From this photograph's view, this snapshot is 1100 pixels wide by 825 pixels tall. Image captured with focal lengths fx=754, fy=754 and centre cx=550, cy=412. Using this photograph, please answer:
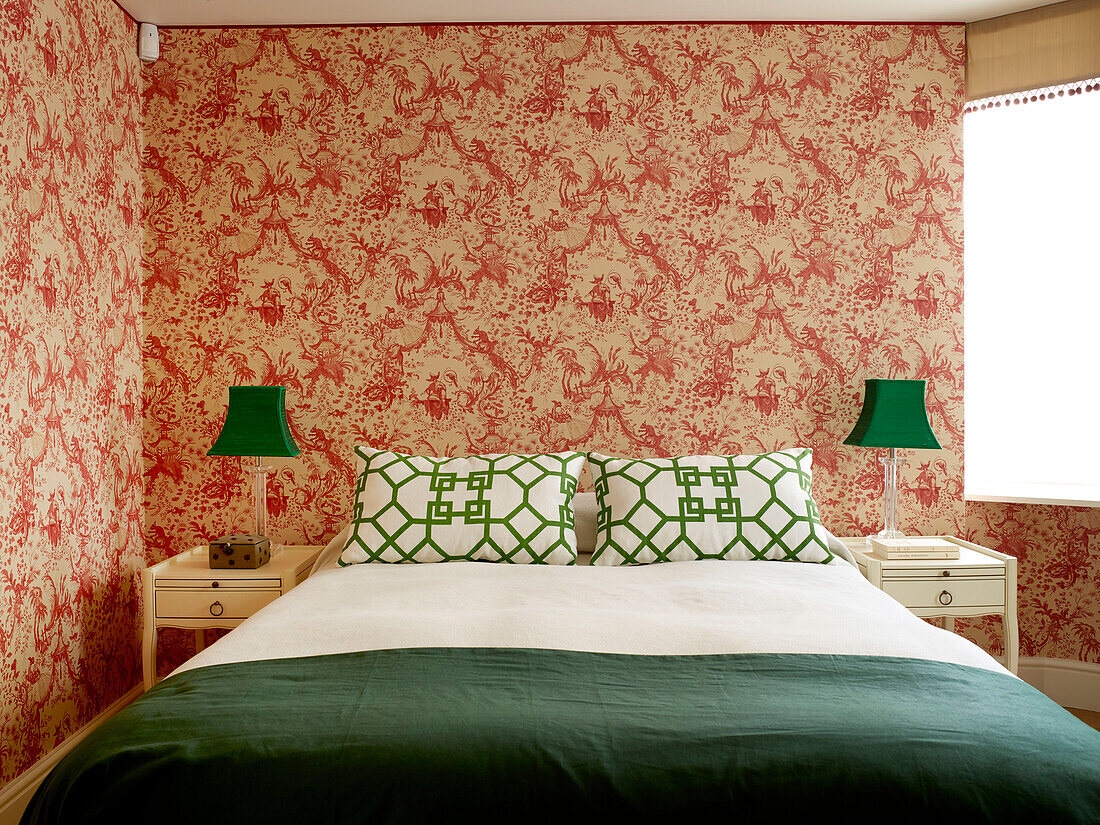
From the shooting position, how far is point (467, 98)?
2.91m

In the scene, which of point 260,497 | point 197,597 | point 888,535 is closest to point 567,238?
point 260,497

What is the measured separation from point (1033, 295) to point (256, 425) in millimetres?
2942

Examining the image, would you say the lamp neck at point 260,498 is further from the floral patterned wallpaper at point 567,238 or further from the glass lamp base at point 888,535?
the glass lamp base at point 888,535

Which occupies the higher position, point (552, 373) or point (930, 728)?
point (552, 373)

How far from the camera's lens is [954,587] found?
2.54m

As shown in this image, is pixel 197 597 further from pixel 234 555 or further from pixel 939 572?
pixel 939 572

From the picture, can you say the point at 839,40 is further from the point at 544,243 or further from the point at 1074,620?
the point at 1074,620

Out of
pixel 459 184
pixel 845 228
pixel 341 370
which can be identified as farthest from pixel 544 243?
pixel 845 228

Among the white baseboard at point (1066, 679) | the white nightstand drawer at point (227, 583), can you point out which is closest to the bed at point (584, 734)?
the white nightstand drawer at point (227, 583)

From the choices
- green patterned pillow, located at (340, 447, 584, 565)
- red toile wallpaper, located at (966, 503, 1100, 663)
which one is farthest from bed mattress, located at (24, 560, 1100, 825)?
red toile wallpaper, located at (966, 503, 1100, 663)

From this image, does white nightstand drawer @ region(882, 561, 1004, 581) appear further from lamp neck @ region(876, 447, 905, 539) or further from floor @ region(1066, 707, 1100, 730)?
floor @ region(1066, 707, 1100, 730)

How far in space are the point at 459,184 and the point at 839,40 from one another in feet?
5.13

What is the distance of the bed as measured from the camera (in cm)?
115

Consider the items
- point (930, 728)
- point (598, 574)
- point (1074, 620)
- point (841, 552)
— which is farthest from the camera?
point (1074, 620)
